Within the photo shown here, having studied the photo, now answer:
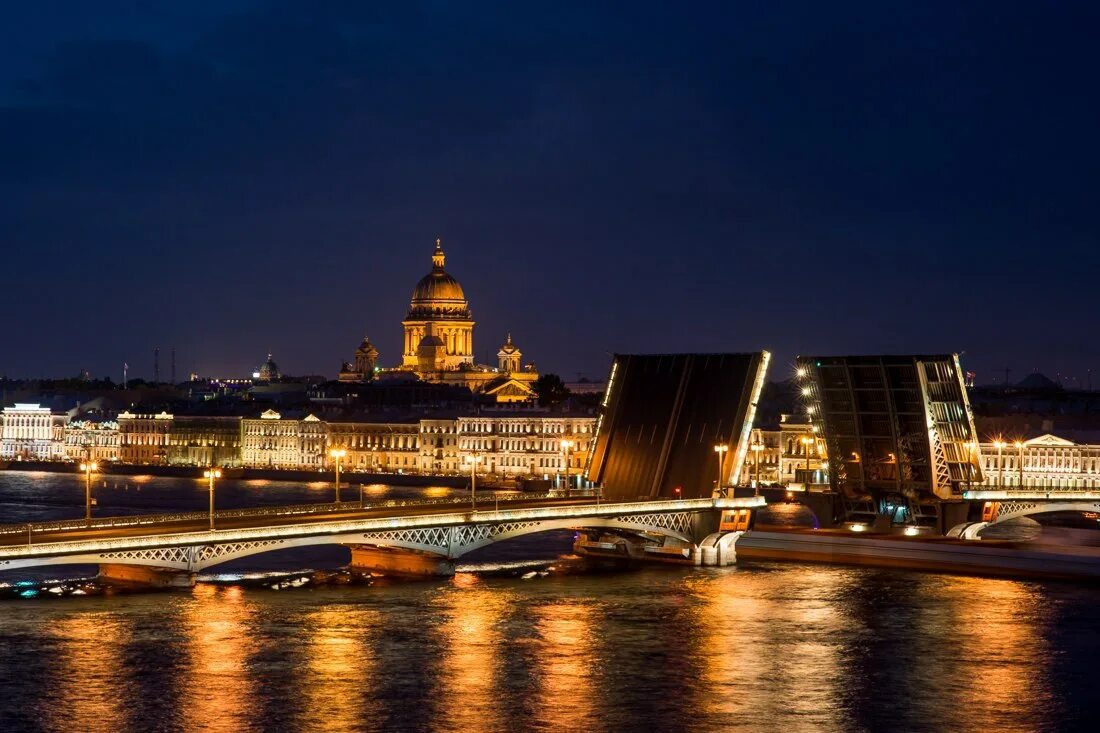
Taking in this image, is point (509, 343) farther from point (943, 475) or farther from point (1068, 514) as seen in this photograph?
point (943, 475)

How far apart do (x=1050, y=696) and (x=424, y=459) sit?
85769 millimetres

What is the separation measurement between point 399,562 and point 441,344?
11880 centimetres

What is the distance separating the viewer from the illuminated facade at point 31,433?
15062 centimetres

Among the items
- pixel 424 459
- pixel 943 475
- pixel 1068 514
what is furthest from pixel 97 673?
pixel 424 459

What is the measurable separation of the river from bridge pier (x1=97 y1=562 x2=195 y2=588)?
503mm

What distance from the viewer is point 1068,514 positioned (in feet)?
252

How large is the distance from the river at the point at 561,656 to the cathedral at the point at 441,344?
379ft

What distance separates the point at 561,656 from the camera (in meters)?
40.6

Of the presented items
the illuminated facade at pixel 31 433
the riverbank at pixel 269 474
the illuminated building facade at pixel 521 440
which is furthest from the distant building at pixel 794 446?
the illuminated facade at pixel 31 433

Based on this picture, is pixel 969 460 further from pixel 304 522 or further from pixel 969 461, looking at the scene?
pixel 304 522

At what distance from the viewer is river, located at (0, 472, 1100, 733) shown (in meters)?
34.9


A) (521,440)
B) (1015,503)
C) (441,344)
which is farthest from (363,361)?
(1015,503)

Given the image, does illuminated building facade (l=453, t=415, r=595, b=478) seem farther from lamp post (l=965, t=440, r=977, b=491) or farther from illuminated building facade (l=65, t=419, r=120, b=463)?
lamp post (l=965, t=440, r=977, b=491)

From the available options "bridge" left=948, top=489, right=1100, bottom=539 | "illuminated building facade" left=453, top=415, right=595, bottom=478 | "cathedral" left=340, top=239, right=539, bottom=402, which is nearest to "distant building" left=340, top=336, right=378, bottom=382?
"cathedral" left=340, top=239, right=539, bottom=402
